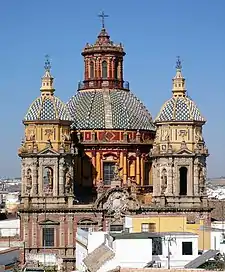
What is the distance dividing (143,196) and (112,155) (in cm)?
421

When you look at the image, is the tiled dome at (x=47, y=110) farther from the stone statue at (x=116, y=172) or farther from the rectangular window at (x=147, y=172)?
the rectangular window at (x=147, y=172)

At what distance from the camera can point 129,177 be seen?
3590 inches

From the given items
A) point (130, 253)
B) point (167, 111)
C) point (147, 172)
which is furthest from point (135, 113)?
point (130, 253)

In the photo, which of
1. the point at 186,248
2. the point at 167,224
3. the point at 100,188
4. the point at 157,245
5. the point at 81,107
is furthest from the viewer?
the point at 81,107

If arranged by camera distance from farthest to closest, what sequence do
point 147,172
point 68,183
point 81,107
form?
point 81,107, point 147,172, point 68,183

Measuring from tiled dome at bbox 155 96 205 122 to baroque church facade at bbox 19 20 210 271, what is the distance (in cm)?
8

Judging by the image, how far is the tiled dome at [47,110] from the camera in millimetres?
87250

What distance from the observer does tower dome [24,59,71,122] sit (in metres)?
87.2

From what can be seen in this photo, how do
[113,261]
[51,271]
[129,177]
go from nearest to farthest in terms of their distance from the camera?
[113,261], [51,271], [129,177]

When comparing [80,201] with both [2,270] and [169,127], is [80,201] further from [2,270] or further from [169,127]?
[2,270]

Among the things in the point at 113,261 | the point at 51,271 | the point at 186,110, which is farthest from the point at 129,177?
the point at 113,261

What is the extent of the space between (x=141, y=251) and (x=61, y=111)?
27.9 metres

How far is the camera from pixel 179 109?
89.0 meters

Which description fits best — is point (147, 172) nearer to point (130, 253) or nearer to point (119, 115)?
point (119, 115)
